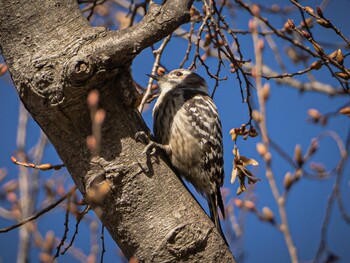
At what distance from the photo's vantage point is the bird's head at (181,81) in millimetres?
4762

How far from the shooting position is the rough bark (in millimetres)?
2410

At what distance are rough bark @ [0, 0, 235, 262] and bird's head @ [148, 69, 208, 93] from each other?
1.98 meters

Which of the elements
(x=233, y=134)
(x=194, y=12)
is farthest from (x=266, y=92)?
(x=194, y=12)

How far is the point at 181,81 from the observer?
16.3 ft

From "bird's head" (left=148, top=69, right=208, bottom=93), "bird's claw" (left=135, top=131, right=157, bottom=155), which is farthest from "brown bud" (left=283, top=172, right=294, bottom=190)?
"bird's head" (left=148, top=69, right=208, bottom=93)

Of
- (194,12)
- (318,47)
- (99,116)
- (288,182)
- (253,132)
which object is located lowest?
(288,182)

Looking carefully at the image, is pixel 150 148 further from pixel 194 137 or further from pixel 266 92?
pixel 194 137

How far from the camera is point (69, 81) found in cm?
237

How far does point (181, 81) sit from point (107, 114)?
2.45 m

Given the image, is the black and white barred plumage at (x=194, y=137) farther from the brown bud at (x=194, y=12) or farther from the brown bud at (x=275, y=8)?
the brown bud at (x=275, y=8)

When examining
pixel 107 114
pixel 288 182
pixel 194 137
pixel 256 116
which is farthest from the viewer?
pixel 194 137

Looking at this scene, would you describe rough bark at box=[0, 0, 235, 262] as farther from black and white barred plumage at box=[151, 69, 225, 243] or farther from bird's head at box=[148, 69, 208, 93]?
bird's head at box=[148, 69, 208, 93]

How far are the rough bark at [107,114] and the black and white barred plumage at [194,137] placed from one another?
144 cm

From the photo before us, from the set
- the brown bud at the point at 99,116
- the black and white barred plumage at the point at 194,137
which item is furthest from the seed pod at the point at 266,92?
the brown bud at the point at 99,116
